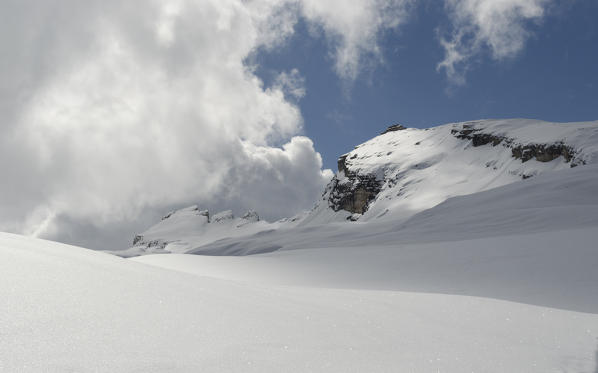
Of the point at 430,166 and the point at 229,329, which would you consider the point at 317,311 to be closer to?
the point at 229,329

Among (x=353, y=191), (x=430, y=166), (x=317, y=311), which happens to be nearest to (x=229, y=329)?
(x=317, y=311)

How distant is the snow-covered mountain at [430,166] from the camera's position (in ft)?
122

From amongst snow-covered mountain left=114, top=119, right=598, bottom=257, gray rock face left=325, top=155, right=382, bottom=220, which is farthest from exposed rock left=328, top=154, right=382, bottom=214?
snow-covered mountain left=114, top=119, right=598, bottom=257

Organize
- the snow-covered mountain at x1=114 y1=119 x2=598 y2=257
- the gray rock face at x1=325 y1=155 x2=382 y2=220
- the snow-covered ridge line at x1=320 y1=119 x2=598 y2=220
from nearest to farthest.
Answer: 1. the snow-covered mountain at x1=114 y1=119 x2=598 y2=257
2. the snow-covered ridge line at x1=320 y1=119 x2=598 y2=220
3. the gray rock face at x1=325 y1=155 x2=382 y2=220

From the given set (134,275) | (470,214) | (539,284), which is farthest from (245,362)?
(470,214)

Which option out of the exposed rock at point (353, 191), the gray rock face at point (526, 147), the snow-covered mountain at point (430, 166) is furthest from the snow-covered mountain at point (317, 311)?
the exposed rock at point (353, 191)

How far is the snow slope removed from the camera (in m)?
2.20

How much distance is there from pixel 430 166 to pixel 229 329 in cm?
6689

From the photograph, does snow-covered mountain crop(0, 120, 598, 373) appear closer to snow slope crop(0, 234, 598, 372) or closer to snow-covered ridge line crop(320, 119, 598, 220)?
snow slope crop(0, 234, 598, 372)

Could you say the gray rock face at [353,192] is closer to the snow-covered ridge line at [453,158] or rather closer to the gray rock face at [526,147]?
the snow-covered ridge line at [453,158]

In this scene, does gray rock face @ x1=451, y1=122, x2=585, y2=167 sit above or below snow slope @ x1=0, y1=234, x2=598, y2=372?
above

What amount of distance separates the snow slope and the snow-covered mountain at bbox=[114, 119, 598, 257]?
13.7m

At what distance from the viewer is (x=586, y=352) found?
329 centimetres

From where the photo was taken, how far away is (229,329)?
9.30ft
